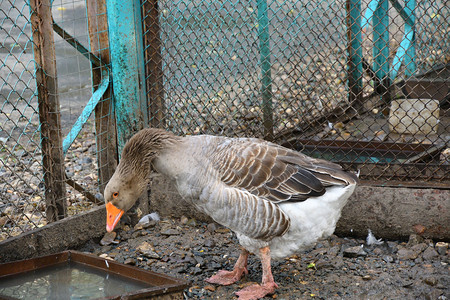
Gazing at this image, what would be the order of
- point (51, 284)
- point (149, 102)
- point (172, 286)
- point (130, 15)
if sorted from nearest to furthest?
point (172, 286), point (51, 284), point (130, 15), point (149, 102)

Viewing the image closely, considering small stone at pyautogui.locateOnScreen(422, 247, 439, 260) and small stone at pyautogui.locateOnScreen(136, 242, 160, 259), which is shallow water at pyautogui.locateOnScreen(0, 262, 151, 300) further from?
small stone at pyautogui.locateOnScreen(422, 247, 439, 260)

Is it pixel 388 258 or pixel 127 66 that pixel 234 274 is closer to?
pixel 388 258

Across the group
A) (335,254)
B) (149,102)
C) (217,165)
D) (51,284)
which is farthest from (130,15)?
(335,254)

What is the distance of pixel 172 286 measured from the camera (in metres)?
3.19

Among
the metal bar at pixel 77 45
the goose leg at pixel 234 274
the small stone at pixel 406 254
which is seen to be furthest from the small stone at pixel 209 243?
the metal bar at pixel 77 45

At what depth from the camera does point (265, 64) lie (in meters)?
5.26

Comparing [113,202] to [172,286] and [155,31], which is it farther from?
[155,31]

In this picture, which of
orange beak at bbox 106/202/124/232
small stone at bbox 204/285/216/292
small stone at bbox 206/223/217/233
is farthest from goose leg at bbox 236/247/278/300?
small stone at bbox 206/223/217/233

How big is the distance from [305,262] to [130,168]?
1.60 meters

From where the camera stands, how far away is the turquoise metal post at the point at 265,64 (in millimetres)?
5098

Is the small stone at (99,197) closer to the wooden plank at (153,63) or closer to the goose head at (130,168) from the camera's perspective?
the wooden plank at (153,63)

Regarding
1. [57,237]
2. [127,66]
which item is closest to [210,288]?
[57,237]

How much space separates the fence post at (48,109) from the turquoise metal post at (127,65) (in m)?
0.69

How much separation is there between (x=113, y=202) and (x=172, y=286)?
35.4 inches
